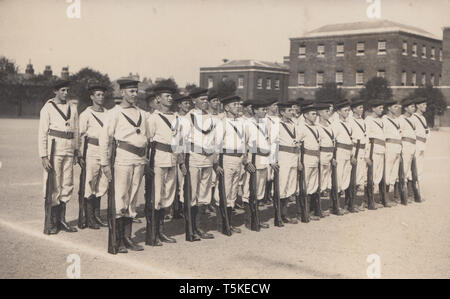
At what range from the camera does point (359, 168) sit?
10867 millimetres

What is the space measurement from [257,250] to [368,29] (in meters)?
53.0

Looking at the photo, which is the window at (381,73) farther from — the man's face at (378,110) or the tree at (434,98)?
the man's face at (378,110)

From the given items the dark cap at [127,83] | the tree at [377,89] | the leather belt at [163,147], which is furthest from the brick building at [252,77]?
the dark cap at [127,83]

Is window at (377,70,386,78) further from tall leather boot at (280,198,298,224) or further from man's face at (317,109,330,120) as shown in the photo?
tall leather boot at (280,198,298,224)

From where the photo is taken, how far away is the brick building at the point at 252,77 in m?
68.0

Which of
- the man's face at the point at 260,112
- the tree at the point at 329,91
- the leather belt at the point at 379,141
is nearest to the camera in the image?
the man's face at the point at 260,112

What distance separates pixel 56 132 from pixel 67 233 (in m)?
1.58

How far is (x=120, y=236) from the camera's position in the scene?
6977 millimetres

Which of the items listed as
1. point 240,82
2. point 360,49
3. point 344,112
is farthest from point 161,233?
point 240,82

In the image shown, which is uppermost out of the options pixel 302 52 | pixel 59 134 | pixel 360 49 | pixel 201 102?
pixel 302 52

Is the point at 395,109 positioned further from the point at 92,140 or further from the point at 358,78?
the point at 358,78

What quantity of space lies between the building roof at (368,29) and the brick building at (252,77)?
9.29 meters

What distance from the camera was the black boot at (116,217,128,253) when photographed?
6.85 m

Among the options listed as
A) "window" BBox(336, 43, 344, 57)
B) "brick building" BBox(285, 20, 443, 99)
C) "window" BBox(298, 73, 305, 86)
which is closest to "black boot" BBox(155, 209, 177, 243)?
"brick building" BBox(285, 20, 443, 99)
